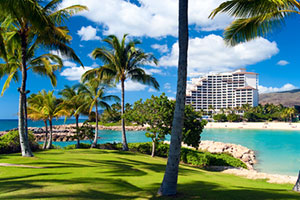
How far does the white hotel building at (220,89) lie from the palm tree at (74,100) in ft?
430

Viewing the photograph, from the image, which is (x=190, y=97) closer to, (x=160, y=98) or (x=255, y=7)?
(x=160, y=98)

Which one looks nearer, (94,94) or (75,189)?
(75,189)

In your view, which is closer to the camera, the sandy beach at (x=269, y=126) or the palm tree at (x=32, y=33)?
the palm tree at (x=32, y=33)

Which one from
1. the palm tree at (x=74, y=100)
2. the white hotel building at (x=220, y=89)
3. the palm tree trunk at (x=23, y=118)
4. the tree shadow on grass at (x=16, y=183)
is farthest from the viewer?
the white hotel building at (x=220, y=89)

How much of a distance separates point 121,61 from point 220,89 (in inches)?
5715

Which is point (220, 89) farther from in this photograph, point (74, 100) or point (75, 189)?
point (75, 189)

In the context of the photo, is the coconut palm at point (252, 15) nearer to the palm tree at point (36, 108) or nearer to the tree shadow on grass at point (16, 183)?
the tree shadow on grass at point (16, 183)

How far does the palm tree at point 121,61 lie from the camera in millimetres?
20016

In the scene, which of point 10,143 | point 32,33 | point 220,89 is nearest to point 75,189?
point 32,33

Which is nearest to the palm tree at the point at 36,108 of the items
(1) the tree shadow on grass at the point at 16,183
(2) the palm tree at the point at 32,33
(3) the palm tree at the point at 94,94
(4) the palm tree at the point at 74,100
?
(4) the palm tree at the point at 74,100

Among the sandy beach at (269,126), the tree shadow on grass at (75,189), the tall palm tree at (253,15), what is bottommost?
the tree shadow on grass at (75,189)

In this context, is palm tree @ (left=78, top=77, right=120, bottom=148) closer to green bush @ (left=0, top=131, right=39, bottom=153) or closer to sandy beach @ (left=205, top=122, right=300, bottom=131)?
green bush @ (left=0, top=131, right=39, bottom=153)

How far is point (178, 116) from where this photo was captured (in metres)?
6.20

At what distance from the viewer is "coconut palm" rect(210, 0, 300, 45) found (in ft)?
25.0
